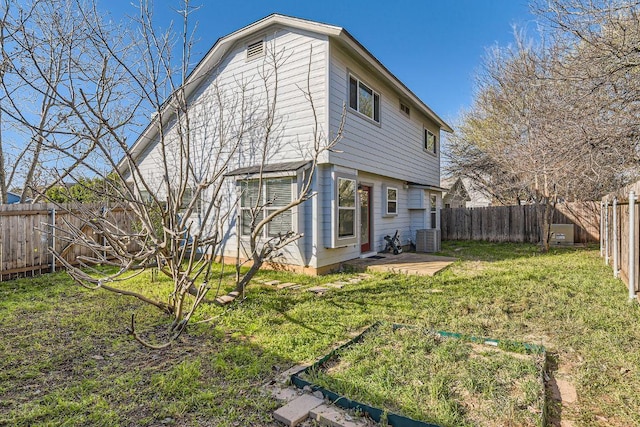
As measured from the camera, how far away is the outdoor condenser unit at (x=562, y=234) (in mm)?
12703

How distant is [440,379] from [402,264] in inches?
213

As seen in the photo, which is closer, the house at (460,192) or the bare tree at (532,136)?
the bare tree at (532,136)

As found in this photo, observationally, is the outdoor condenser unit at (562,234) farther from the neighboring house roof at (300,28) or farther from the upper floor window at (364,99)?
the upper floor window at (364,99)

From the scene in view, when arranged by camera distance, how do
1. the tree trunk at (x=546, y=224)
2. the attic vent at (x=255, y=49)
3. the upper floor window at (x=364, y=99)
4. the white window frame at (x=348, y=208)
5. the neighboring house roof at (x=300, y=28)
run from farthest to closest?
the tree trunk at (x=546, y=224), the attic vent at (x=255, y=49), the upper floor window at (x=364, y=99), the white window frame at (x=348, y=208), the neighboring house roof at (x=300, y=28)

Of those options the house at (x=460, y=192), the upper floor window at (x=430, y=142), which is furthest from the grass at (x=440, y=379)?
the house at (x=460, y=192)

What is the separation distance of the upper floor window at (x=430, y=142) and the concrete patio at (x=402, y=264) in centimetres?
580

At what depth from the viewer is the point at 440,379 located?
2.80 m

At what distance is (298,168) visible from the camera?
716 centimetres

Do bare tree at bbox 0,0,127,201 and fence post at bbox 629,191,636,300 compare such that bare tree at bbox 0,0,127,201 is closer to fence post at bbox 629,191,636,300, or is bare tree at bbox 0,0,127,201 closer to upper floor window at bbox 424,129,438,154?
fence post at bbox 629,191,636,300

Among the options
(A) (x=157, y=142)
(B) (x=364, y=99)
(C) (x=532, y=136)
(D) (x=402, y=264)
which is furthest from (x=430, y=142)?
(A) (x=157, y=142)

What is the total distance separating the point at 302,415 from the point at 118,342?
2.63 metres

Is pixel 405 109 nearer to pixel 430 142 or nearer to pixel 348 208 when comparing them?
pixel 430 142

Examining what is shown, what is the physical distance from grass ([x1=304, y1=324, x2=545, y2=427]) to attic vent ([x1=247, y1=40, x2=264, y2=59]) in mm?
7378

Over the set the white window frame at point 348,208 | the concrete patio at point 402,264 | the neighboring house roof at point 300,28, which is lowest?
the concrete patio at point 402,264
